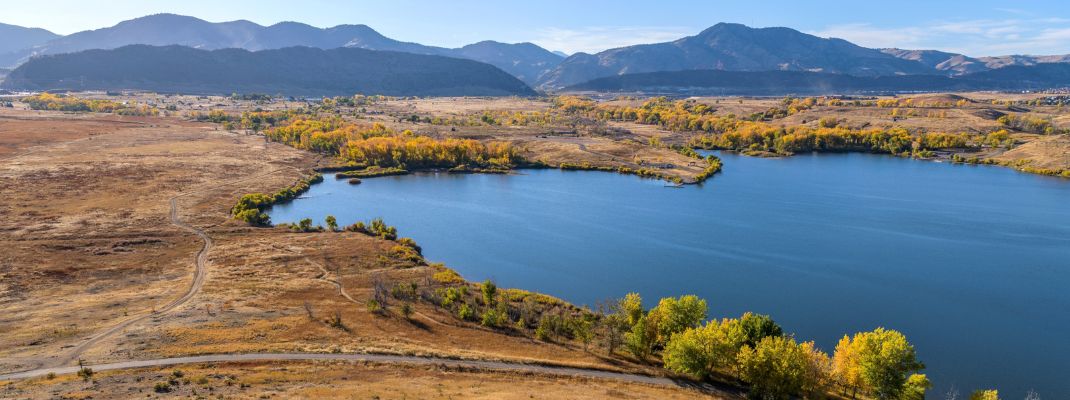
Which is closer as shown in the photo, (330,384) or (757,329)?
(330,384)

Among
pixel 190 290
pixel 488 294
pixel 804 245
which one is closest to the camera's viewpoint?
pixel 488 294

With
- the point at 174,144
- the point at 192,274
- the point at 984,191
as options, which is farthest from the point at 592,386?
the point at 174,144

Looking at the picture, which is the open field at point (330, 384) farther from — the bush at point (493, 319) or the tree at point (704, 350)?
the bush at point (493, 319)

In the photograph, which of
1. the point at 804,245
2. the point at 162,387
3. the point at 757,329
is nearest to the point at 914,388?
the point at 757,329

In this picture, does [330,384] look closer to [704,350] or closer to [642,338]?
[642,338]

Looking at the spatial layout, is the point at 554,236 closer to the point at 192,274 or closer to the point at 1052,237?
the point at 192,274

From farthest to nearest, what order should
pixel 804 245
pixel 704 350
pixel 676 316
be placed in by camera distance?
pixel 804 245, pixel 676 316, pixel 704 350

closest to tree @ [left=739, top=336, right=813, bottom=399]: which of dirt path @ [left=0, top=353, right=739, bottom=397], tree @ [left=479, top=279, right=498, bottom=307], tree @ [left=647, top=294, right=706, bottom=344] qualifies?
dirt path @ [left=0, top=353, right=739, bottom=397]

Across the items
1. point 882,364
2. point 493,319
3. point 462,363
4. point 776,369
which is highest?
point 882,364
